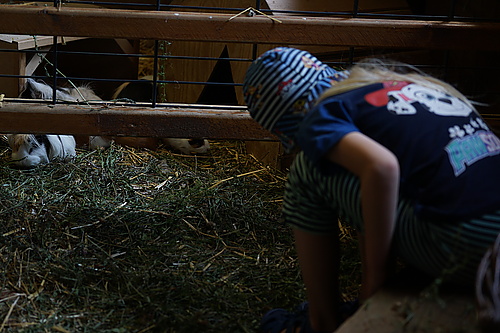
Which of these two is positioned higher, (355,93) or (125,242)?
(355,93)

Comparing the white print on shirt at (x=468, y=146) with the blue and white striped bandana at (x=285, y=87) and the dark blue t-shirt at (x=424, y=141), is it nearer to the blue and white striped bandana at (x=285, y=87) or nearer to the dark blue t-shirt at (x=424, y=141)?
the dark blue t-shirt at (x=424, y=141)

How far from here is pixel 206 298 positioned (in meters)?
1.88

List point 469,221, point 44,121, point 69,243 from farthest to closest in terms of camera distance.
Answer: point 44,121
point 69,243
point 469,221

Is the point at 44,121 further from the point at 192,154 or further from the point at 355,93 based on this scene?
the point at 355,93

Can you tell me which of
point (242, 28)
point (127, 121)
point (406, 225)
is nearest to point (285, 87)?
point (406, 225)

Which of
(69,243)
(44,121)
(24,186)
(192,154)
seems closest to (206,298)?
(69,243)

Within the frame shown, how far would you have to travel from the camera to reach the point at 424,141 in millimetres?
1345

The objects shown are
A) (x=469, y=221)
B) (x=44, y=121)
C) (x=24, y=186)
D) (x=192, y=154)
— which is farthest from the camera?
(x=192, y=154)

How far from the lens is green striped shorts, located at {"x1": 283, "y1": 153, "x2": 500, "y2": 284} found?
1.26 m

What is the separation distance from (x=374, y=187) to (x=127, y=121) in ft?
4.53

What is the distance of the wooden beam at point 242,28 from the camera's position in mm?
2270

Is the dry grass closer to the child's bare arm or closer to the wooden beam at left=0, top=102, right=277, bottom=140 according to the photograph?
the wooden beam at left=0, top=102, right=277, bottom=140

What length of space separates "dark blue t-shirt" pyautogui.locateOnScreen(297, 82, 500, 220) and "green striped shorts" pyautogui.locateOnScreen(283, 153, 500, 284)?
29mm

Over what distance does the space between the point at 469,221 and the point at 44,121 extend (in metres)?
1.67
